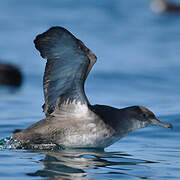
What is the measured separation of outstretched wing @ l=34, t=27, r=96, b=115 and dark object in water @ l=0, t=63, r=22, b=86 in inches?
274

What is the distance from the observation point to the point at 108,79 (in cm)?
1577

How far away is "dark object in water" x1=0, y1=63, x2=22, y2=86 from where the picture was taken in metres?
15.5

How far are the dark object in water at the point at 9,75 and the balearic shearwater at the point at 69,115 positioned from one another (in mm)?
6813

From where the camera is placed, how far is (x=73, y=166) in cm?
762

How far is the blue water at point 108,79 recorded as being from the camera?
7688mm

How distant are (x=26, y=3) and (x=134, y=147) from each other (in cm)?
1782

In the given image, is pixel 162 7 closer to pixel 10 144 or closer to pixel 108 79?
pixel 108 79

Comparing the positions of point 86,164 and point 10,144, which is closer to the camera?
point 86,164

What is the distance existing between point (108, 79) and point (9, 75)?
2554 millimetres

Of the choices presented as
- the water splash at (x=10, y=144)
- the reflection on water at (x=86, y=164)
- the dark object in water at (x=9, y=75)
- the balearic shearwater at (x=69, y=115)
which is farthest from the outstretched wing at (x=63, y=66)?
the dark object in water at (x=9, y=75)

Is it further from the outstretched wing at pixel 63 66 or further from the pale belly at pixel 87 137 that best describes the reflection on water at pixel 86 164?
the outstretched wing at pixel 63 66

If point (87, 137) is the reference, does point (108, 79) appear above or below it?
above

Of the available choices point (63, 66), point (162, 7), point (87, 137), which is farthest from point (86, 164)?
point (162, 7)

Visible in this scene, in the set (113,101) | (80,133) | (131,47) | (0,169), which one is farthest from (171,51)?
(0,169)
